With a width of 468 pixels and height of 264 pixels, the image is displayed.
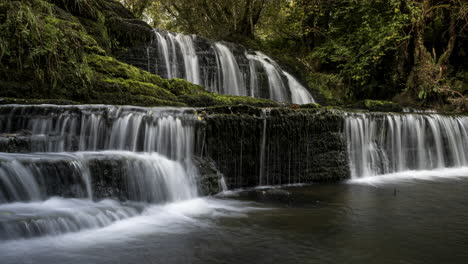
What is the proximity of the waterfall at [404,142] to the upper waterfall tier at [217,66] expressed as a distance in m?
5.23

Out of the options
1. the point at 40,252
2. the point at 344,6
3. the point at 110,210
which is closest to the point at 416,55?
the point at 344,6

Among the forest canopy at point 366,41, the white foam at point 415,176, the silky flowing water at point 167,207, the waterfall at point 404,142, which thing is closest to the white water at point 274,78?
the forest canopy at point 366,41

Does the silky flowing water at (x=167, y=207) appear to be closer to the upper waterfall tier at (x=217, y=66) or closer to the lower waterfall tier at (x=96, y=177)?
the lower waterfall tier at (x=96, y=177)

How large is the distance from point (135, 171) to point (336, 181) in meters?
4.22

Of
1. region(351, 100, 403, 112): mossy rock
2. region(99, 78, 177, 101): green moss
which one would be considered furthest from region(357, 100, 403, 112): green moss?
region(99, 78, 177, 101): green moss

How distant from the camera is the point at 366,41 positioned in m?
14.6

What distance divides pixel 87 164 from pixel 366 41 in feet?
43.6

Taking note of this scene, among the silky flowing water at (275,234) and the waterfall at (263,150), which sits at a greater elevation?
the waterfall at (263,150)

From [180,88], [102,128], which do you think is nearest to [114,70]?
[180,88]

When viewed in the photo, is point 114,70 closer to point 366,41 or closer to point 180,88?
point 180,88

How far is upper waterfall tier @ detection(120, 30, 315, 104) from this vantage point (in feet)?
36.9

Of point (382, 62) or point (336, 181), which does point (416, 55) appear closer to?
point (382, 62)

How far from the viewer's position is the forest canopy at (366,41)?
13391mm

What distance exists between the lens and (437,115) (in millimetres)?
9812
